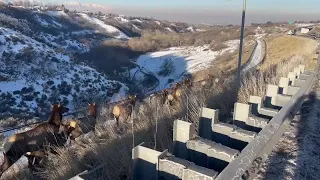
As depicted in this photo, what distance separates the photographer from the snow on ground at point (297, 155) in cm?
389

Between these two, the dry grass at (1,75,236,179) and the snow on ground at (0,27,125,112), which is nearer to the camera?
the dry grass at (1,75,236,179)

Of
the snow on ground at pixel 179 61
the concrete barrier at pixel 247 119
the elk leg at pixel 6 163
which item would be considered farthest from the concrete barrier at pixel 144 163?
the snow on ground at pixel 179 61

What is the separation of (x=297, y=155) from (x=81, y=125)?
16.6 feet

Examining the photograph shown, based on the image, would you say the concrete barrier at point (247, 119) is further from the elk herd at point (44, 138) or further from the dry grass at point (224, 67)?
the dry grass at point (224, 67)

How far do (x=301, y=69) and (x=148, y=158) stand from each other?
28.9 ft

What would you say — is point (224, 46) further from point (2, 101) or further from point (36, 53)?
point (2, 101)

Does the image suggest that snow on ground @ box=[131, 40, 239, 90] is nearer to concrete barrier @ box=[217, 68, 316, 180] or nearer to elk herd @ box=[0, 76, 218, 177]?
elk herd @ box=[0, 76, 218, 177]

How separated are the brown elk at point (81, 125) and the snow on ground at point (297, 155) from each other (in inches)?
154

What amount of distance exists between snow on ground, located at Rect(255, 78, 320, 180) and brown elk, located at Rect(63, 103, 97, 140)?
12.8ft

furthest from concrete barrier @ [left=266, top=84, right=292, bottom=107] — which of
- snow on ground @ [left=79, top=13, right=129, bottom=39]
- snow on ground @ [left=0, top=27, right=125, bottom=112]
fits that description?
snow on ground @ [left=79, top=13, right=129, bottom=39]

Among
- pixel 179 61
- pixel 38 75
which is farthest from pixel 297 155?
pixel 179 61

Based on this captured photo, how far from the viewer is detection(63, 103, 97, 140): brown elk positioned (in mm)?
7076

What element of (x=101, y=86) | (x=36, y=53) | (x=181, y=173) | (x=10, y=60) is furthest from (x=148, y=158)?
(x=36, y=53)

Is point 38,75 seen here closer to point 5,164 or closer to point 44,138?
point 44,138
